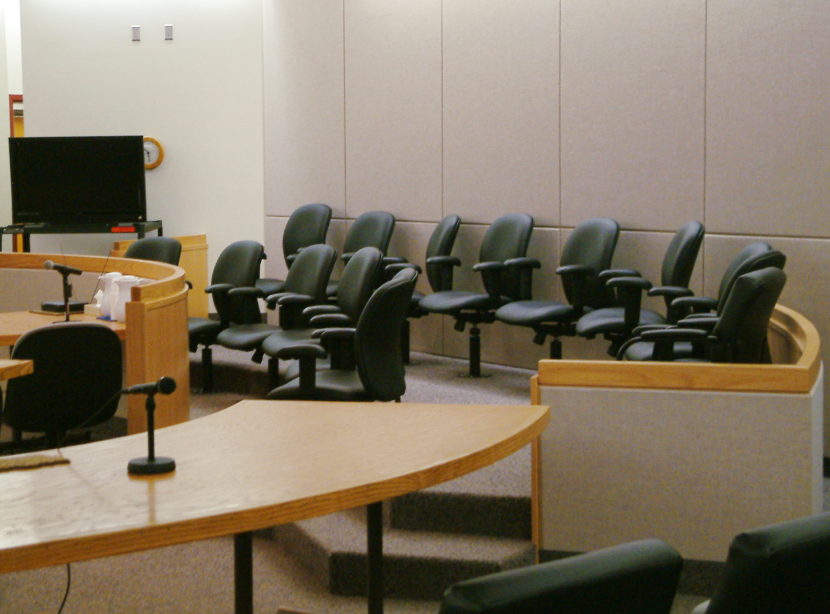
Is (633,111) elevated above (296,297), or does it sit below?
above

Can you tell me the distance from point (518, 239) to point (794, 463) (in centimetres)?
298

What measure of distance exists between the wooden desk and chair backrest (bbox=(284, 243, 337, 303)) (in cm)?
274

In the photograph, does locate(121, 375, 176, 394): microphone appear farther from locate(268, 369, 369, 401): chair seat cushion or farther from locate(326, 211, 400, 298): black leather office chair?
locate(326, 211, 400, 298): black leather office chair

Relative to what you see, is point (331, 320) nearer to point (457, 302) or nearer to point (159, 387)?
point (457, 302)

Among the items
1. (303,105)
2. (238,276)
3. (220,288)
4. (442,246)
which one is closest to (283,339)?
(220,288)

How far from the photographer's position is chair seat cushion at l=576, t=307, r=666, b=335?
5188mm

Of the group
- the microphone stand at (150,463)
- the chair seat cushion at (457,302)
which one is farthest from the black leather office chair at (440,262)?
the microphone stand at (150,463)

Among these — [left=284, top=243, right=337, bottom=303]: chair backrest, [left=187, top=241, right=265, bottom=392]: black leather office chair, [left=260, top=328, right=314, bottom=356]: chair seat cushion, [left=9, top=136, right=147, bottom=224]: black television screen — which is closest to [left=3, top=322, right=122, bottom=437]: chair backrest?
[left=260, top=328, right=314, bottom=356]: chair seat cushion

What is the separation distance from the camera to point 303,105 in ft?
25.5

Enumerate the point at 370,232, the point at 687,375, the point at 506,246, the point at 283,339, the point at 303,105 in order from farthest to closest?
the point at 303,105, the point at 370,232, the point at 506,246, the point at 283,339, the point at 687,375

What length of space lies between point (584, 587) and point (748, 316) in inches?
105

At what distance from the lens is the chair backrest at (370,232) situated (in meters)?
6.90

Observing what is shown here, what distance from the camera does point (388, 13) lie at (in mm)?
7129

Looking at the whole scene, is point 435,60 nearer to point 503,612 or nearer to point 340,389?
point 340,389
